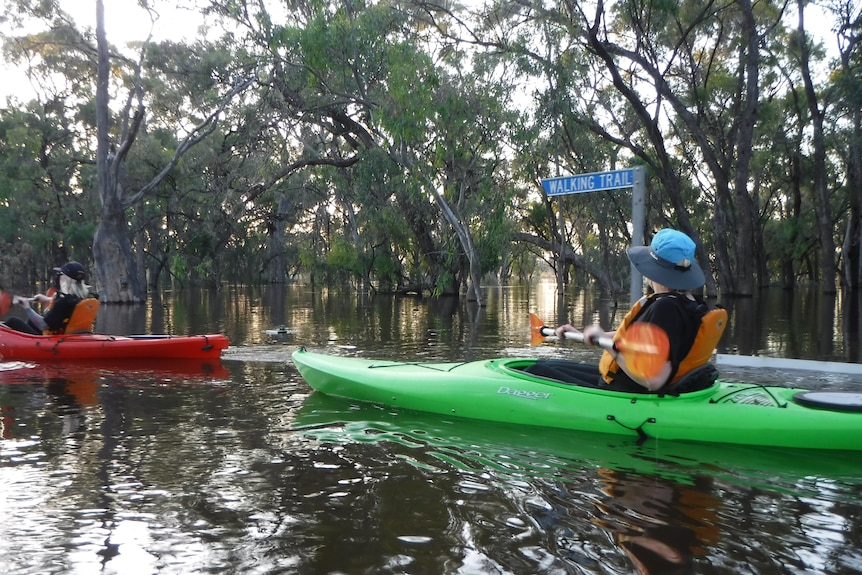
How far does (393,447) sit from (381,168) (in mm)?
16815

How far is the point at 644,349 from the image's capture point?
15.0 feet

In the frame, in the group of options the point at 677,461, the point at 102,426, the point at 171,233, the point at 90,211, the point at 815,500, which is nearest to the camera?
the point at 815,500

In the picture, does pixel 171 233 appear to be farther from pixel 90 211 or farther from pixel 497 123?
pixel 497 123

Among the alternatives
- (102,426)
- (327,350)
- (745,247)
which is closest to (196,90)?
(327,350)

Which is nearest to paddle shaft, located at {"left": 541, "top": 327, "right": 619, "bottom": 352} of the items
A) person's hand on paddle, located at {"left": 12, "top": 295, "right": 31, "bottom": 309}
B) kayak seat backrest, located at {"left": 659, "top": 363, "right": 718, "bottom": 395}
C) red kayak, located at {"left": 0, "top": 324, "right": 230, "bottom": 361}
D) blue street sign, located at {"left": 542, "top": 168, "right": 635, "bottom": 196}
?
kayak seat backrest, located at {"left": 659, "top": 363, "right": 718, "bottom": 395}

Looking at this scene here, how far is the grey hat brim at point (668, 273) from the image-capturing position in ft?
15.0

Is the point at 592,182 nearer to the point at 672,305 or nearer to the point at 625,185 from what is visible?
the point at 625,185

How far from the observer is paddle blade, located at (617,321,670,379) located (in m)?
4.48

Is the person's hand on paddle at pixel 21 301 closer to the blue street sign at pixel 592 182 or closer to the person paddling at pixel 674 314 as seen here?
the blue street sign at pixel 592 182

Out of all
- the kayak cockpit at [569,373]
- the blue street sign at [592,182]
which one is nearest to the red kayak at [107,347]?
the kayak cockpit at [569,373]

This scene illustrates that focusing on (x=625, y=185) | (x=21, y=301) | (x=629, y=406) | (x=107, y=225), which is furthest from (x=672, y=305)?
(x=107, y=225)

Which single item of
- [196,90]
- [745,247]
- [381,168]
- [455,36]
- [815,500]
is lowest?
[815,500]

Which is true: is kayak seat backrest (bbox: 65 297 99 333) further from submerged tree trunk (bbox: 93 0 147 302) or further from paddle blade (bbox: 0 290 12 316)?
submerged tree trunk (bbox: 93 0 147 302)

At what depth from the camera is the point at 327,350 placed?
33.7 feet
